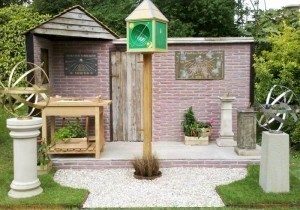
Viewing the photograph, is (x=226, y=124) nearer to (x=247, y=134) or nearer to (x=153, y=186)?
(x=247, y=134)

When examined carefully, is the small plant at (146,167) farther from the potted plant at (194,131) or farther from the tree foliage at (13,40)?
the tree foliage at (13,40)

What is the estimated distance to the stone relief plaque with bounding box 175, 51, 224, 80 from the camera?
9391 millimetres

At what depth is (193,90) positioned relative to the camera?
9562 millimetres

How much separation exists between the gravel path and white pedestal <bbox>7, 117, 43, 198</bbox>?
814 mm

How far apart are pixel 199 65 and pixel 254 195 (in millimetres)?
3938

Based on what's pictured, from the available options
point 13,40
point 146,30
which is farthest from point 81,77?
point 13,40

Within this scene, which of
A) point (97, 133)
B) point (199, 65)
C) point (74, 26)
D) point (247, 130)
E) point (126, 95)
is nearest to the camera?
point (97, 133)

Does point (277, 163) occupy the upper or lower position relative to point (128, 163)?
upper

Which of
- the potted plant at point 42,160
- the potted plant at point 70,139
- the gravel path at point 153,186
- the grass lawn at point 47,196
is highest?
the potted plant at point 70,139

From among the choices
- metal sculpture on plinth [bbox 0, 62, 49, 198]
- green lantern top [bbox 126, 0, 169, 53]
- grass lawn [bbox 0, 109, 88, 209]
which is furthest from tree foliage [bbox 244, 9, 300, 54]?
metal sculpture on plinth [bbox 0, 62, 49, 198]

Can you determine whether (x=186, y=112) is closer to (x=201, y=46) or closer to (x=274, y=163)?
(x=201, y=46)

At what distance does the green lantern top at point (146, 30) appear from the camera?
696 centimetres

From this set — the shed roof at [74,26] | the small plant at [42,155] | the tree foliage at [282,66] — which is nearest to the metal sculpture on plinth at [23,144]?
the small plant at [42,155]

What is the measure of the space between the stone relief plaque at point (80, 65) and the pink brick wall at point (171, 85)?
0.09 meters
